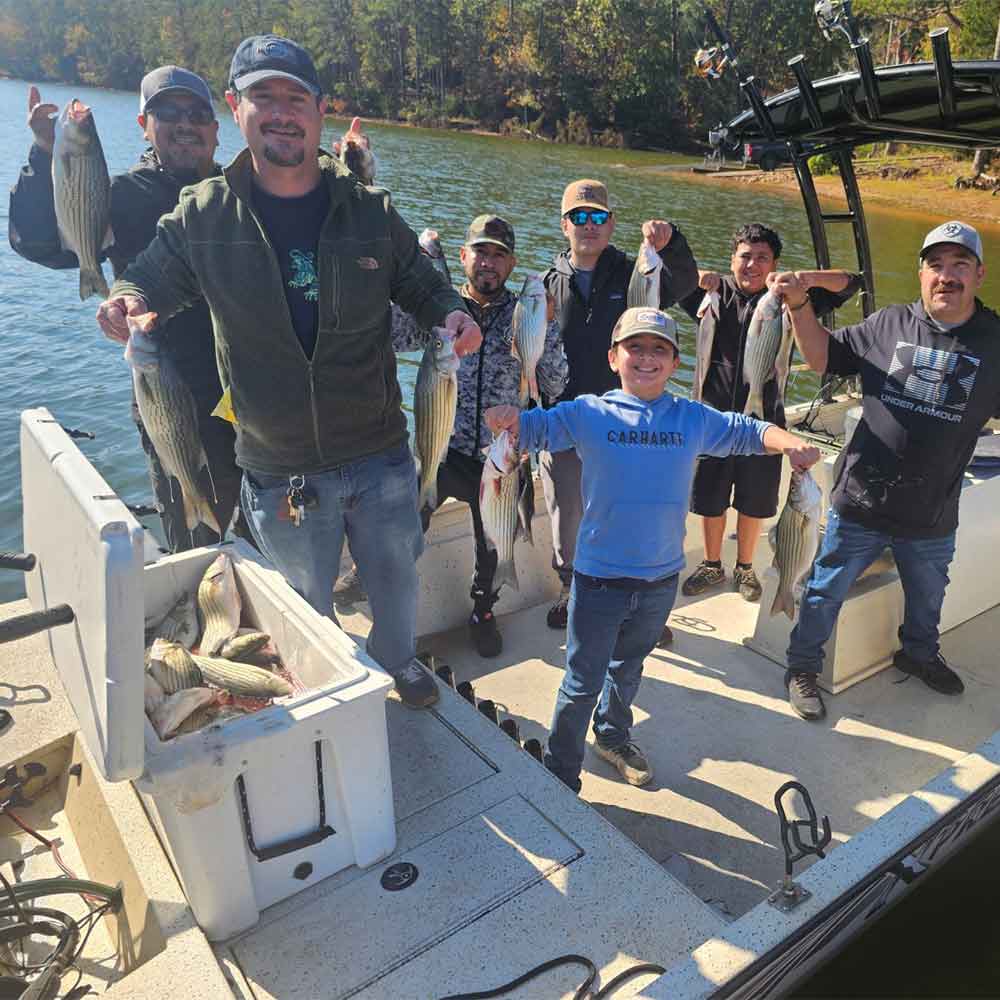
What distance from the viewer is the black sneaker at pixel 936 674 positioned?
3.90m

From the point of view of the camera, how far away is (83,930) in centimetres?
246

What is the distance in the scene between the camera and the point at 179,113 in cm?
317

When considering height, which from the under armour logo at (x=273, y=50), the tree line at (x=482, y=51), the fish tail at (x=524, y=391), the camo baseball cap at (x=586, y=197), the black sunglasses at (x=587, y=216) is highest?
the tree line at (x=482, y=51)

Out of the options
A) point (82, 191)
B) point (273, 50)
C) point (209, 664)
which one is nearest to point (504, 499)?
point (209, 664)

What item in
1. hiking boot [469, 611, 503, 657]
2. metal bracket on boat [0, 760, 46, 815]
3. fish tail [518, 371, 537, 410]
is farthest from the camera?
hiking boot [469, 611, 503, 657]

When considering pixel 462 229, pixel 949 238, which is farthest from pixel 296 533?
pixel 462 229

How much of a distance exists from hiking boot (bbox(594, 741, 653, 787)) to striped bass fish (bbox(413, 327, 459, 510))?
146cm

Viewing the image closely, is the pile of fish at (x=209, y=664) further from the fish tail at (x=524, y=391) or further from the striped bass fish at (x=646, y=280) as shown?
the striped bass fish at (x=646, y=280)

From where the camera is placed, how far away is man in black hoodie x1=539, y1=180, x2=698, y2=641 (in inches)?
149

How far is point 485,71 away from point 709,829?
67.8 m

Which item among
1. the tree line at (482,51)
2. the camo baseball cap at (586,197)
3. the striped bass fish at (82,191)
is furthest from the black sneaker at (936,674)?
the tree line at (482,51)

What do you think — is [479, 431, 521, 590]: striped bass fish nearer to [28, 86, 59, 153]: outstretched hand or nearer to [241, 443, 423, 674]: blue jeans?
[241, 443, 423, 674]: blue jeans

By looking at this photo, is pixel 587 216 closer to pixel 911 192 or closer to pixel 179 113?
pixel 179 113

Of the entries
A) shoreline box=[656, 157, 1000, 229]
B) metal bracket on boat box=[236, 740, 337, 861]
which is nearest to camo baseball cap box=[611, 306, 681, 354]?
metal bracket on boat box=[236, 740, 337, 861]
